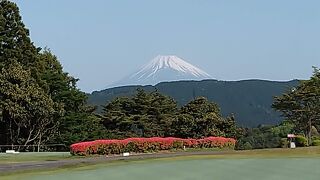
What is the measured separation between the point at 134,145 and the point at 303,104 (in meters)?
18.6

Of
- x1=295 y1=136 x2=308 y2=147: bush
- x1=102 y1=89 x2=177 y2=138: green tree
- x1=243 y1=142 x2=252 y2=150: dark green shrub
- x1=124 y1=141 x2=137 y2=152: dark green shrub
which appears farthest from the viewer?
x1=102 y1=89 x2=177 y2=138: green tree

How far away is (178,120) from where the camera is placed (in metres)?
31.9

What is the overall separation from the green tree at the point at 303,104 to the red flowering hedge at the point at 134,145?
1116 cm

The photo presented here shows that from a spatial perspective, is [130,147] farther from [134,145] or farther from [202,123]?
[202,123]

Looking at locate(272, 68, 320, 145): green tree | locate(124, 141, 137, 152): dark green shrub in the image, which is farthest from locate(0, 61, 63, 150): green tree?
locate(272, 68, 320, 145): green tree

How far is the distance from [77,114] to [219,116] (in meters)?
7.92

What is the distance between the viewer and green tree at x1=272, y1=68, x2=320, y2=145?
33688mm

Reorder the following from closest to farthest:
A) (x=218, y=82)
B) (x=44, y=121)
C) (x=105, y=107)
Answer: (x=44, y=121) < (x=105, y=107) < (x=218, y=82)

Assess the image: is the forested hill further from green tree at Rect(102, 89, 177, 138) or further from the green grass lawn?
the green grass lawn

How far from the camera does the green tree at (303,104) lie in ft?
111

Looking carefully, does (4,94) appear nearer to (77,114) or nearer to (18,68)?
(18,68)

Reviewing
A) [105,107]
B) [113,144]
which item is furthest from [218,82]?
[113,144]

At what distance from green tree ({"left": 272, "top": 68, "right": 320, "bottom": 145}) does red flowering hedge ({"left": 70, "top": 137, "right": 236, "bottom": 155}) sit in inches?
439

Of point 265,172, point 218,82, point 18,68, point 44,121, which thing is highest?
point 218,82
